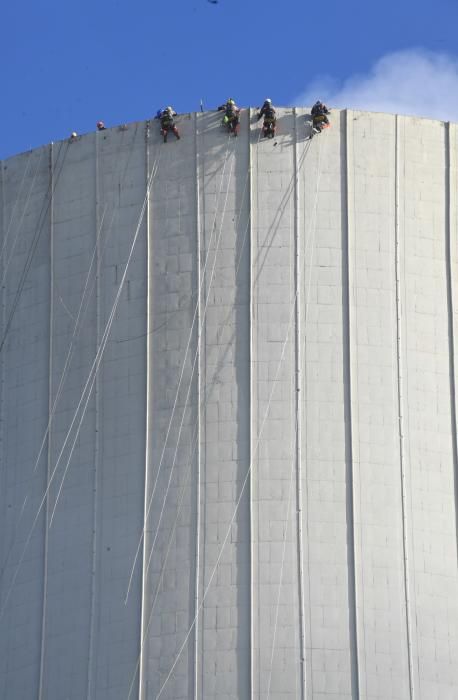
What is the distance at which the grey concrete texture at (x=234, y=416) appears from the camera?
188 ft

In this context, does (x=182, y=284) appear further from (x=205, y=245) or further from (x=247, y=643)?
(x=247, y=643)

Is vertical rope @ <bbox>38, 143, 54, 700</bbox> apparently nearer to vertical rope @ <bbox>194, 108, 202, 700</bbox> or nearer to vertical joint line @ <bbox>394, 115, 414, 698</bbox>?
vertical rope @ <bbox>194, 108, 202, 700</bbox>

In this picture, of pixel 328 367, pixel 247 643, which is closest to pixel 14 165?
pixel 328 367

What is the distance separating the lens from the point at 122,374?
196 feet

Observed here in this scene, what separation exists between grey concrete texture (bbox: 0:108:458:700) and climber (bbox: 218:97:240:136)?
202mm

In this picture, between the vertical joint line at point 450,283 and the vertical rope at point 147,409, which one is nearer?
the vertical rope at point 147,409

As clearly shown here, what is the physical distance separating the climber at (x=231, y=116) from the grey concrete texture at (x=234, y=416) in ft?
0.66

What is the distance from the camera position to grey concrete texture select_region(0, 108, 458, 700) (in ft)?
188

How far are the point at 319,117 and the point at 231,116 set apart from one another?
2.07 m

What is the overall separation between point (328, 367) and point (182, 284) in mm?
3946

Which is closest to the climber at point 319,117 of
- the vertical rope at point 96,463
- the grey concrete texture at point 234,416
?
the grey concrete texture at point 234,416

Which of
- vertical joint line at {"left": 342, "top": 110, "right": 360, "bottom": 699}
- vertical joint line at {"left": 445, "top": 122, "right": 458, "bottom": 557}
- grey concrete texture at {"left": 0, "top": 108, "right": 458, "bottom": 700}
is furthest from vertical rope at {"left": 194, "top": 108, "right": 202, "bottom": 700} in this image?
vertical joint line at {"left": 445, "top": 122, "right": 458, "bottom": 557}

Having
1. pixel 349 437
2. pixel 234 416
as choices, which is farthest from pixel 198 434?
pixel 349 437

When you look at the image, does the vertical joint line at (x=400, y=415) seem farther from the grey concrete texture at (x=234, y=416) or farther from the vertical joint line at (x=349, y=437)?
the vertical joint line at (x=349, y=437)
